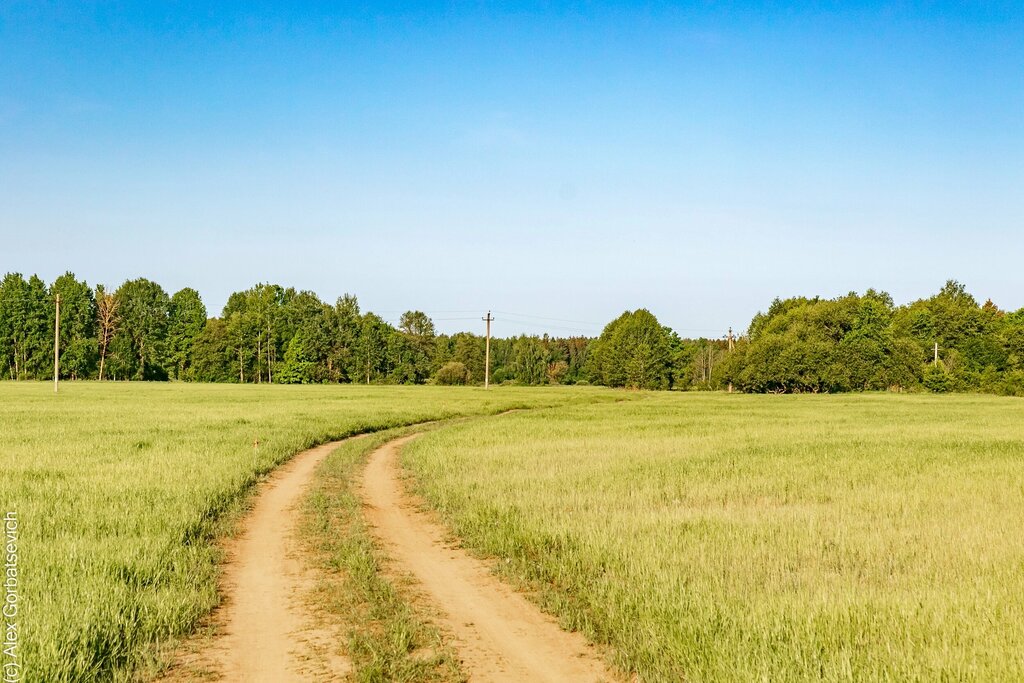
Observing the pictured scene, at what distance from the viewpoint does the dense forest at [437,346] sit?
107 m

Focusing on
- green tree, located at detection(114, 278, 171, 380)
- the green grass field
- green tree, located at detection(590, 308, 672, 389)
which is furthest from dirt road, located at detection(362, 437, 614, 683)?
green tree, located at detection(114, 278, 171, 380)

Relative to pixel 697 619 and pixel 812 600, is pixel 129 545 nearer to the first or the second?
pixel 697 619

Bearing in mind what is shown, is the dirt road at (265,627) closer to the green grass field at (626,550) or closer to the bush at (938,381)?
the green grass field at (626,550)

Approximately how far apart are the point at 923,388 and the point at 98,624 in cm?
11705

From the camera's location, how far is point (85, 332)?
127m

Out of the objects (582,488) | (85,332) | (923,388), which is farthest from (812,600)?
(85,332)

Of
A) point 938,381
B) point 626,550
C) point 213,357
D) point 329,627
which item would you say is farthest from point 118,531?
point 213,357

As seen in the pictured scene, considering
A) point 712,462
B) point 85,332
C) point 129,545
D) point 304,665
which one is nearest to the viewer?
point 304,665

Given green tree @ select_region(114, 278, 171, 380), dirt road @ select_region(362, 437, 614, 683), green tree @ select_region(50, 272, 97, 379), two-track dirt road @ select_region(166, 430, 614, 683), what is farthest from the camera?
green tree @ select_region(114, 278, 171, 380)

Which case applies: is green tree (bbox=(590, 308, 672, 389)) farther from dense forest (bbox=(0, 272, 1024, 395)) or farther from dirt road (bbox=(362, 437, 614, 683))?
dirt road (bbox=(362, 437, 614, 683))

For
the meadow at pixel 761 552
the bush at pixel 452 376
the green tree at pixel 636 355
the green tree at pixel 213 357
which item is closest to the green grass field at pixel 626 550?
→ the meadow at pixel 761 552

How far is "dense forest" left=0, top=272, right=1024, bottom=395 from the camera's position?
106562 millimetres

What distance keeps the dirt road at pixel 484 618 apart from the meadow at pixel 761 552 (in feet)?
1.17

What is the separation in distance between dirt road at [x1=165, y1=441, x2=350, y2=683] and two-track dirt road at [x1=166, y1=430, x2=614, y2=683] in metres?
0.01
